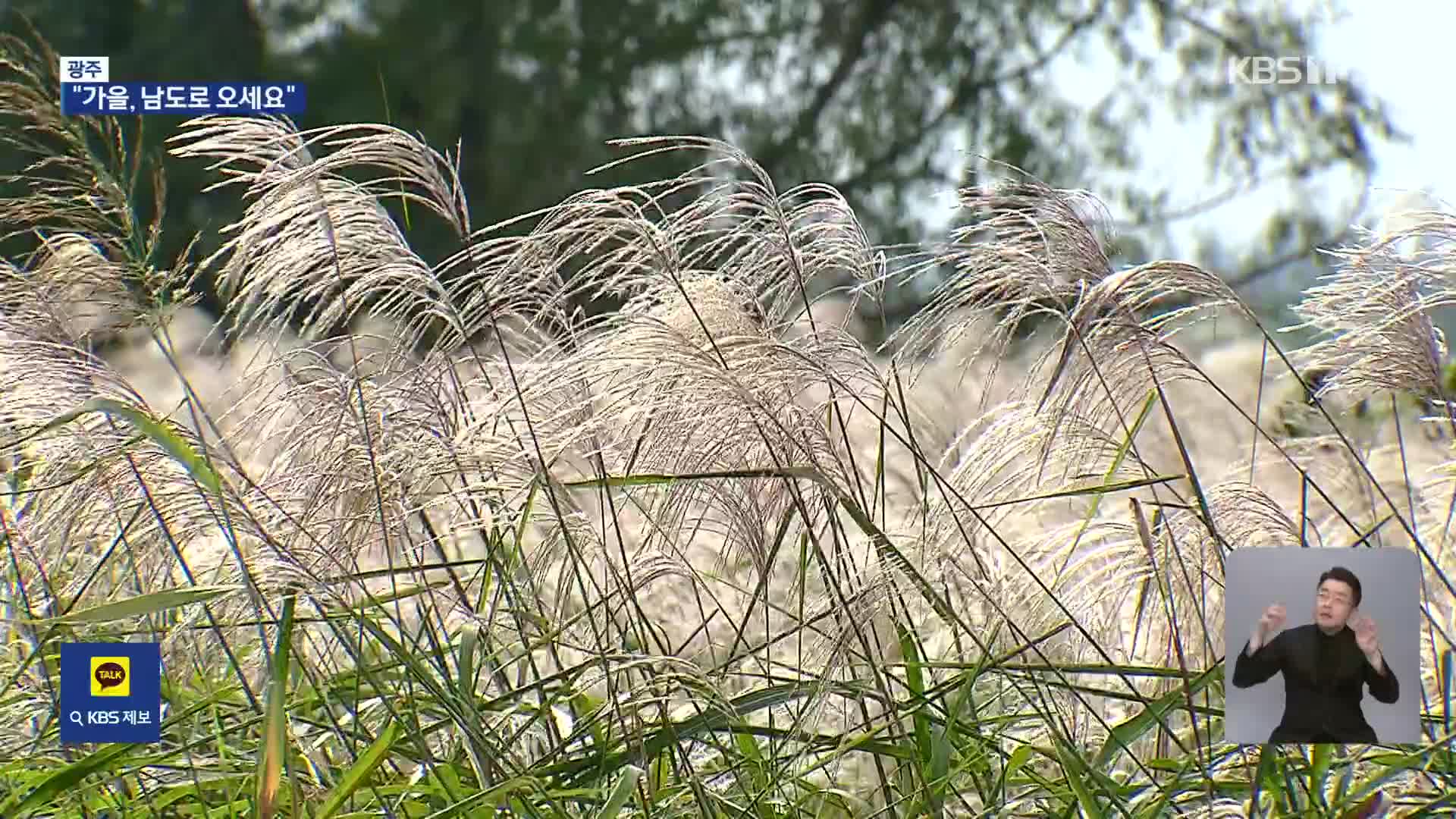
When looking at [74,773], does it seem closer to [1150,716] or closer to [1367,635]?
[1150,716]

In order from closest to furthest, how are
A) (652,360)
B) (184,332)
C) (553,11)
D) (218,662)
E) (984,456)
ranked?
(652,360), (984,456), (218,662), (184,332), (553,11)

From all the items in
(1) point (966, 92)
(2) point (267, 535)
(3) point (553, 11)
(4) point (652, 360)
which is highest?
(3) point (553, 11)

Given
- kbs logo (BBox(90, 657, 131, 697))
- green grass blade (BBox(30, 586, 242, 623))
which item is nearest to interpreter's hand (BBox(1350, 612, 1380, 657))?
green grass blade (BBox(30, 586, 242, 623))

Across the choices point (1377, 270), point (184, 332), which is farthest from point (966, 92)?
point (1377, 270)

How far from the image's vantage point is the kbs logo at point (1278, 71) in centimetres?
384

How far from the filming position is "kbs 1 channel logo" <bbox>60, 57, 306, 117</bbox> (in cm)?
169

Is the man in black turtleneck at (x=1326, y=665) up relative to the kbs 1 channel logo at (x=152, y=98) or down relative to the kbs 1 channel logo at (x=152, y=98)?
down

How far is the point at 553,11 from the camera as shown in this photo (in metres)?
4.03

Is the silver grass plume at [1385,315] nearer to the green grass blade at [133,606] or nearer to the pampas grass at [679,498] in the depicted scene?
the pampas grass at [679,498]

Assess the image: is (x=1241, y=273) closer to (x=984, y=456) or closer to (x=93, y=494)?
(x=984, y=456)

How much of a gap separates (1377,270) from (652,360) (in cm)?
68
